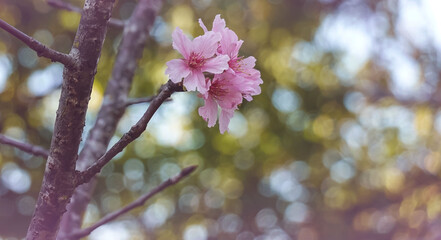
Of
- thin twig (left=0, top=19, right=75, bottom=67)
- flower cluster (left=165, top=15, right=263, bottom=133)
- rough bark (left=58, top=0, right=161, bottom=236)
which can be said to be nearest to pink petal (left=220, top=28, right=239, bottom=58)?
flower cluster (left=165, top=15, right=263, bottom=133)

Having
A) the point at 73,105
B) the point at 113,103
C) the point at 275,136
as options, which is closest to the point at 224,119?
the point at 73,105

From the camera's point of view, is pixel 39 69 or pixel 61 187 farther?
pixel 39 69

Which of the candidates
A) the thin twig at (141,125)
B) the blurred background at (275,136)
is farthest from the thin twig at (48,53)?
the blurred background at (275,136)

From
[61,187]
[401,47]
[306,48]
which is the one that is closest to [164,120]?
[306,48]

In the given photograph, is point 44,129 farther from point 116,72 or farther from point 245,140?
point 116,72

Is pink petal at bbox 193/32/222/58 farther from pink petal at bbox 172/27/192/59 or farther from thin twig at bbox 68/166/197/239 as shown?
thin twig at bbox 68/166/197/239

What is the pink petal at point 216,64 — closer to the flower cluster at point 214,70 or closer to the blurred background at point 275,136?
the flower cluster at point 214,70
